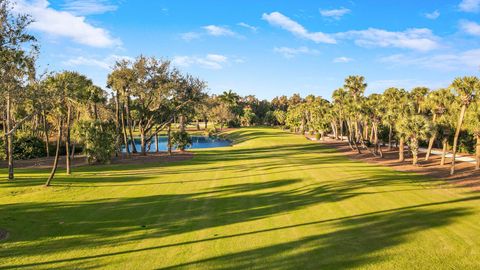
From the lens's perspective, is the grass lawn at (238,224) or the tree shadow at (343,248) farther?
the grass lawn at (238,224)

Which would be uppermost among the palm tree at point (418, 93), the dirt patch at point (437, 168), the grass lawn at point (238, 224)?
the palm tree at point (418, 93)

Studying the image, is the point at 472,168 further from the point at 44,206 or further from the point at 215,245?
the point at 44,206

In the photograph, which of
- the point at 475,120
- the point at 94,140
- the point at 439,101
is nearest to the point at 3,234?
the point at 94,140

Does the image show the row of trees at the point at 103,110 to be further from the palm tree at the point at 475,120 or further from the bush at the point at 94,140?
the palm tree at the point at 475,120

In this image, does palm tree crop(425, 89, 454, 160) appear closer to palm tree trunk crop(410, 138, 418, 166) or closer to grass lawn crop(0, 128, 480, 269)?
Result: palm tree trunk crop(410, 138, 418, 166)

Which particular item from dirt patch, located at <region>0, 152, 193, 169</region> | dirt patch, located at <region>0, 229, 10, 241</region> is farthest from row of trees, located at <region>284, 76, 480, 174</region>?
dirt patch, located at <region>0, 229, 10, 241</region>

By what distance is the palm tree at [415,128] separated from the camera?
39.1 meters

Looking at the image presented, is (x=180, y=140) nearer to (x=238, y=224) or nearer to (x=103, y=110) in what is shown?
(x=103, y=110)

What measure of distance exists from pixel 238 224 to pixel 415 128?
30.7 m

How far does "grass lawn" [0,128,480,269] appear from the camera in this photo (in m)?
12.3

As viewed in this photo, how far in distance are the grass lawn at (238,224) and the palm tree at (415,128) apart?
39.1ft

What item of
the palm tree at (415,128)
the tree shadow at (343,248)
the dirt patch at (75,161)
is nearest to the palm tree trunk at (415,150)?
the palm tree at (415,128)

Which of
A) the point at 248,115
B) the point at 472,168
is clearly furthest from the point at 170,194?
the point at 248,115

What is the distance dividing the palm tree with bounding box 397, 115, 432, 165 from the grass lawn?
39.1ft
